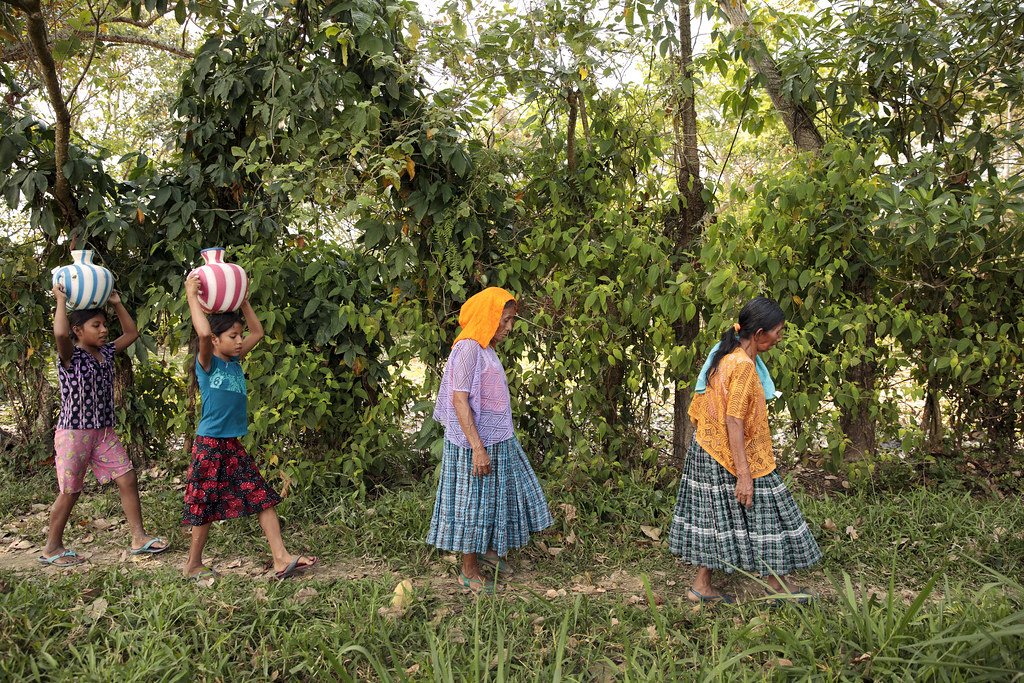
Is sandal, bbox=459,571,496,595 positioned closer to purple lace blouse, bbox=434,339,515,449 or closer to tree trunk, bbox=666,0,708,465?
purple lace blouse, bbox=434,339,515,449

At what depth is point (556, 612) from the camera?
130 inches

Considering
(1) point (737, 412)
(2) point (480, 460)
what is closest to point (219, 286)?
(2) point (480, 460)

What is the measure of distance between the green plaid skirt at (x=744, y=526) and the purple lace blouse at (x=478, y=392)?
0.98 meters

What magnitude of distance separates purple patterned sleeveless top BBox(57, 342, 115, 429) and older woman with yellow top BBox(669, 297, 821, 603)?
11.1 ft

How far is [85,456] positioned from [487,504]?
94.7 inches

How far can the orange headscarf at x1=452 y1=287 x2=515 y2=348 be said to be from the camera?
141 inches

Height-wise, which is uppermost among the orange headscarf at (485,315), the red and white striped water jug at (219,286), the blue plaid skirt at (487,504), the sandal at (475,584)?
the red and white striped water jug at (219,286)

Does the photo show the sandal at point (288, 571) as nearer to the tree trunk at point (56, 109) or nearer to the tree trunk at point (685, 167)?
the tree trunk at point (685, 167)

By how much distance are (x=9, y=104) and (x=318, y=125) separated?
247cm

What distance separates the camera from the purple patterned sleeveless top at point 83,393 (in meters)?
4.18

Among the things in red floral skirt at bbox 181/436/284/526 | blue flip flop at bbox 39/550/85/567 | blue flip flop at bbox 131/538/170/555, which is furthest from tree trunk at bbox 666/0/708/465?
blue flip flop at bbox 39/550/85/567

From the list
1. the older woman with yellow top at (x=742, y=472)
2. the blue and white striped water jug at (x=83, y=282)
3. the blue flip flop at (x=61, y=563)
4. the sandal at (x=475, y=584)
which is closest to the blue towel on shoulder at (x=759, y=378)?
the older woman with yellow top at (x=742, y=472)

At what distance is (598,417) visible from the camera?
4.70 meters

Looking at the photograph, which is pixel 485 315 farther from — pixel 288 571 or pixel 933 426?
pixel 933 426
